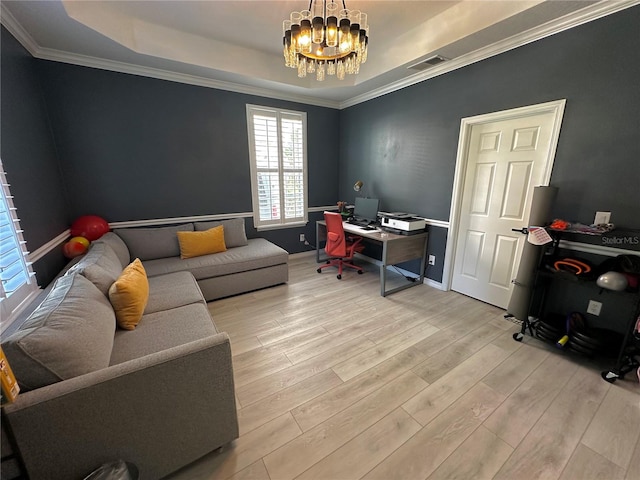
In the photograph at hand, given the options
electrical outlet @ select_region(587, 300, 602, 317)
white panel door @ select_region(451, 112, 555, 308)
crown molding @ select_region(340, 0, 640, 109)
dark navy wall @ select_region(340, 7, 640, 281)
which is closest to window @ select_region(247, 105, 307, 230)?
crown molding @ select_region(340, 0, 640, 109)

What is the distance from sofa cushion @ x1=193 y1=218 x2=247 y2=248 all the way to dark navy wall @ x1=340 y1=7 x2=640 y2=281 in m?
2.45

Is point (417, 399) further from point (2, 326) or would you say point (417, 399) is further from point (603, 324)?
point (2, 326)

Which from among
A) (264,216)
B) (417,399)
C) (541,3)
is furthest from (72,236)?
(541,3)

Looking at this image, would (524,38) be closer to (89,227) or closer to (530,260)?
(530,260)

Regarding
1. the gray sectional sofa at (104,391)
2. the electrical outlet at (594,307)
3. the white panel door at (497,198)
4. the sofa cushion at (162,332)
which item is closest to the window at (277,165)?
the sofa cushion at (162,332)

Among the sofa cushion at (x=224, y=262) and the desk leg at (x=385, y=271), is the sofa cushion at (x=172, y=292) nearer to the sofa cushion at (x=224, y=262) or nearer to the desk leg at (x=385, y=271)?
the sofa cushion at (x=224, y=262)

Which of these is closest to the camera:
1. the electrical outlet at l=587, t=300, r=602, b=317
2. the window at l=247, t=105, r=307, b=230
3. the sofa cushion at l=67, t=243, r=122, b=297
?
the sofa cushion at l=67, t=243, r=122, b=297

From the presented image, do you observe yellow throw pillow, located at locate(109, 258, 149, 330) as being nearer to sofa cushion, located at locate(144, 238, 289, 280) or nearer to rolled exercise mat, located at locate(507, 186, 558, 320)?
sofa cushion, located at locate(144, 238, 289, 280)

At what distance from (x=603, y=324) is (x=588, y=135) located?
153 centimetres

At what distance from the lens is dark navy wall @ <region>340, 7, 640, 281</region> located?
1.85 m

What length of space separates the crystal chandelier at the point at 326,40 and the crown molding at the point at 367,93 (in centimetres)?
147

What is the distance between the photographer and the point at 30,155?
2137mm

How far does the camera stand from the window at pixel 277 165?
3.79m

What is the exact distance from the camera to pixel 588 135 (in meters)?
2.01
